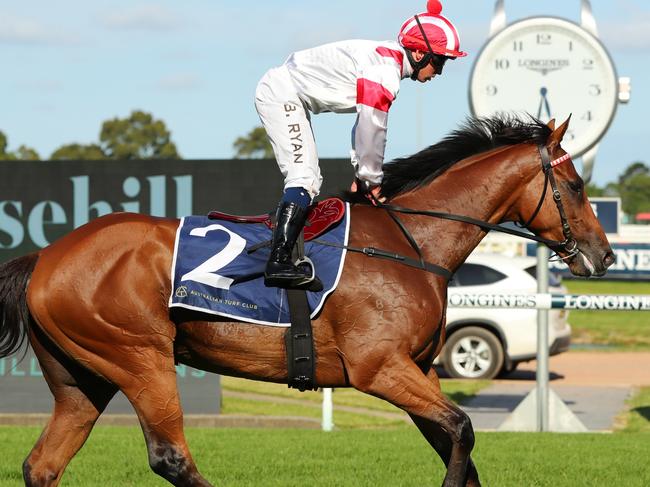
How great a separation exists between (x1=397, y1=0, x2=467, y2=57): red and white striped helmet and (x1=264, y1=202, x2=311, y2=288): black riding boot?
103 centimetres

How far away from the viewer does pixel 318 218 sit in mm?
6016

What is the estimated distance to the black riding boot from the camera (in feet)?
18.7

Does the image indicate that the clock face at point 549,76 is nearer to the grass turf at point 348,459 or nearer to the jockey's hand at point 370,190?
the grass turf at point 348,459

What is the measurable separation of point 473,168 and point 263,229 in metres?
1.18

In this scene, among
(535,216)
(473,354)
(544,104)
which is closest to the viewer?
(535,216)

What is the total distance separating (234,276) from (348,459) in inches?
113

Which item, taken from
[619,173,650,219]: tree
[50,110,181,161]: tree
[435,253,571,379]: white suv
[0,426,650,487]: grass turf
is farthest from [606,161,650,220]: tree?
[0,426,650,487]: grass turf

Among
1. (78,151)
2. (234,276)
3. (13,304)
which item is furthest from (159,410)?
(78,151)

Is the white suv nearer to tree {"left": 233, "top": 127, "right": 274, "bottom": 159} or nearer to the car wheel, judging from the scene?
the car wheel

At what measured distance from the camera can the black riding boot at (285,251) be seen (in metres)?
5.69

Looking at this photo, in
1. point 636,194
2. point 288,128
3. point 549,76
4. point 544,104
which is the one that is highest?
point 549,76

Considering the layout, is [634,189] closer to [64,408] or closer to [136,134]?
[136,134]

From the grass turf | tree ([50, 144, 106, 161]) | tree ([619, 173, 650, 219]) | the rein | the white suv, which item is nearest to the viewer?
the rein

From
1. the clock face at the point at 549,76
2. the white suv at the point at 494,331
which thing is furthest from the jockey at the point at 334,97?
the white suv at the point at 494,331
